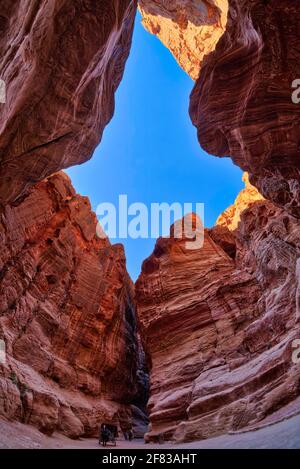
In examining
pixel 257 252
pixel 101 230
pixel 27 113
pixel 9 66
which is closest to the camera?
pixel 9 66

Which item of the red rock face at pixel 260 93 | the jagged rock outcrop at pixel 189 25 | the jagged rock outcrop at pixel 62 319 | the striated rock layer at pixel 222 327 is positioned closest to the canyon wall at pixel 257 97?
the red rock face at pixel 260 93

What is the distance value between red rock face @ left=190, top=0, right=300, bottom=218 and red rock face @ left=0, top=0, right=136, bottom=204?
17.8 ft

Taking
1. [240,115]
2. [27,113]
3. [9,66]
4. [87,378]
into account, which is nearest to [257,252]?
[240,115]

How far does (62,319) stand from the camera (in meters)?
26.0

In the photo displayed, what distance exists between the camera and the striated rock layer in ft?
48.2

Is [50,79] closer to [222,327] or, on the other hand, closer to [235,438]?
[235,438]

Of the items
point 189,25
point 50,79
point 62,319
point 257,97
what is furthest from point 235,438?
point 189,25

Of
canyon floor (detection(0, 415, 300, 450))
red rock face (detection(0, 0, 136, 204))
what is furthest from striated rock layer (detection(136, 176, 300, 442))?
red rock face (detection(0, 0, 136, 204))

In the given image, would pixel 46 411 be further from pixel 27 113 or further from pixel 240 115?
pixel 240 115

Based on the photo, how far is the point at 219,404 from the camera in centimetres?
1594

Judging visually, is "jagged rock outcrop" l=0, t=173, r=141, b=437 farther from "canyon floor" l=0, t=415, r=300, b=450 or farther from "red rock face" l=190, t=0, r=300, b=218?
"red rock face" l=190, t=0, r=300, b=218

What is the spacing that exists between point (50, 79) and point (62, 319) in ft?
57.3

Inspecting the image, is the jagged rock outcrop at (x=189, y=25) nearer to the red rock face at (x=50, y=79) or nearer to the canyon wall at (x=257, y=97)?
the canyon wall at (x=257, y=97)

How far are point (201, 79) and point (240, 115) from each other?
12.1ft
